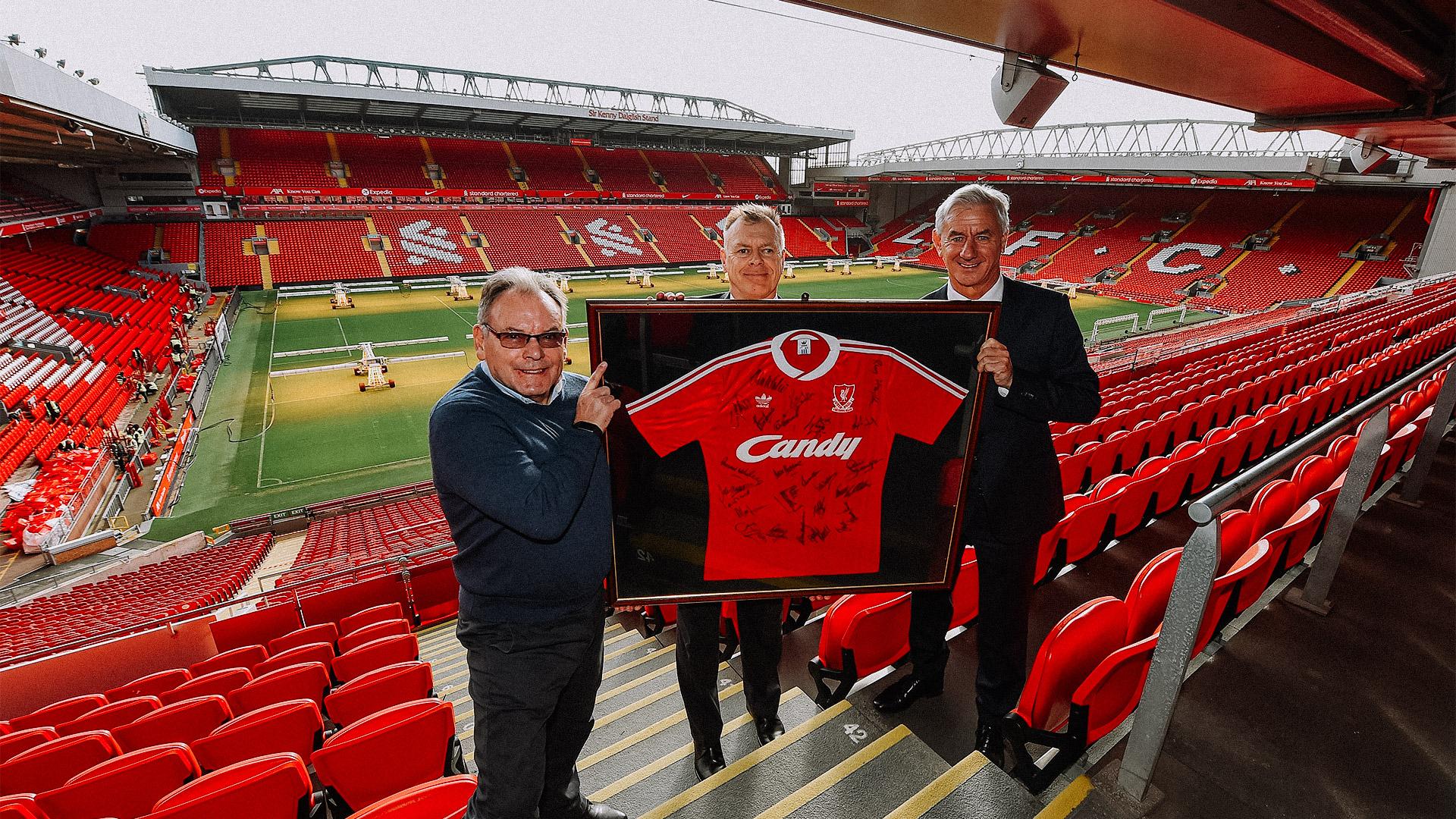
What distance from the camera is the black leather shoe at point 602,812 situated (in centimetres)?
213

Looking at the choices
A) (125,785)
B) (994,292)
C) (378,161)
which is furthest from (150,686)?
(378,161)

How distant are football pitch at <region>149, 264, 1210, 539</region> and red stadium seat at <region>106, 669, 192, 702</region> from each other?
468 cm

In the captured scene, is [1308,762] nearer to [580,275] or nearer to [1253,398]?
[1253,398]

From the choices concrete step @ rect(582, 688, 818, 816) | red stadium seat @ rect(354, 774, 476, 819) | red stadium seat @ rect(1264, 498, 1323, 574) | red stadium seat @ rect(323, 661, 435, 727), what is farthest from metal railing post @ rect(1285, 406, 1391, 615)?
red stadium seat @ rect(323, 661, 435, 727)

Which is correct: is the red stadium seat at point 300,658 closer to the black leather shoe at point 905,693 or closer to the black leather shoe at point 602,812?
the black leather shoe at point 602,812

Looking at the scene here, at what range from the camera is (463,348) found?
1905 centimetres

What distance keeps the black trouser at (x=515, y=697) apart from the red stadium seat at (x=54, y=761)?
6.92 feet

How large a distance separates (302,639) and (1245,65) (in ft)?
25.0

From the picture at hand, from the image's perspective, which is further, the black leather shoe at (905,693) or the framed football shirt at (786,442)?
the black leather shoe at (905,693)

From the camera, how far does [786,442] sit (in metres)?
1.99

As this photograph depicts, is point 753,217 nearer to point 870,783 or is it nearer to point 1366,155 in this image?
point 870,783

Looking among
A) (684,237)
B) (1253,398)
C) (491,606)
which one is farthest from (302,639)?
(684,237)

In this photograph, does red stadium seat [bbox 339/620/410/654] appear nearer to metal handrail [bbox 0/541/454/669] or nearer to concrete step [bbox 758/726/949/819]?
metal handrail [bbox 0/541/454/669]

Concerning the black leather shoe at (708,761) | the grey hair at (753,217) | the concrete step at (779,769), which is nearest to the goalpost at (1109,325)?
the grey hair at (753,217)
